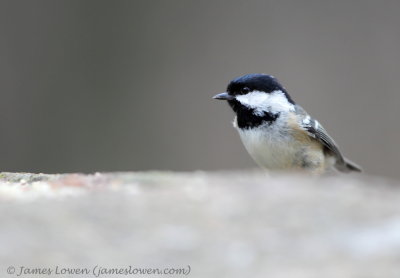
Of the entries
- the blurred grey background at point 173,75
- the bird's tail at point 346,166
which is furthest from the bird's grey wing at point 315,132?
the blurred grey background at point 173,75

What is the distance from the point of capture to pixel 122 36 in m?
9.84

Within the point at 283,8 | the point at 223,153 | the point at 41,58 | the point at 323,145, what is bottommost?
the point at 223,153

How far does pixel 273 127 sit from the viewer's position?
4594 millimetres

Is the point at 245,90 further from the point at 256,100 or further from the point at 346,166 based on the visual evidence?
the point at 346,166

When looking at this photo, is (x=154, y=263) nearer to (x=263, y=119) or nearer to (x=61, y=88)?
(x=263, y=119)

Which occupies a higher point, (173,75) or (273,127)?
(173,75)

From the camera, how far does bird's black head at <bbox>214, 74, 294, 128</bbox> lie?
4641mm

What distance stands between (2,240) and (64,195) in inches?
25.9

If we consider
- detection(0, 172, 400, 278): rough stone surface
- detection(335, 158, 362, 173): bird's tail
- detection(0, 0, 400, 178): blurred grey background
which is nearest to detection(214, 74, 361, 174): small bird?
detection(335, 158, 362, 173): bird's tail

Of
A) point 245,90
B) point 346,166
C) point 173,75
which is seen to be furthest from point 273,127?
point 173,75

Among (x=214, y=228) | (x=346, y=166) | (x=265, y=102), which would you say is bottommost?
(x=346, y=166)

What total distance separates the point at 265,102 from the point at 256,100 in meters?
0.06

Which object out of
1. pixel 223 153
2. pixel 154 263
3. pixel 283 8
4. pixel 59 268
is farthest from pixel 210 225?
pixel 283 8

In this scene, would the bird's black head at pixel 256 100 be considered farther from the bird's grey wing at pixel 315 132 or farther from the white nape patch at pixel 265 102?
the bird's grey wing at pixel 315 132
